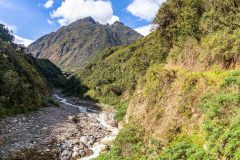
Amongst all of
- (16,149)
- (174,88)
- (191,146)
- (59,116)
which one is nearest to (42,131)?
(16,149)

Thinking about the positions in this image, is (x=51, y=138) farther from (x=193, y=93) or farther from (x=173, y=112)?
(x=193, y=93)

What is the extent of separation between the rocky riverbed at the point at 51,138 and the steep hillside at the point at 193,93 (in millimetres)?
7036

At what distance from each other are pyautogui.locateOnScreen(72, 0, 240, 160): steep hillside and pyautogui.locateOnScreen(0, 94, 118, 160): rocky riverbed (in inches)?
277

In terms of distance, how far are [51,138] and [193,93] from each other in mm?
22532

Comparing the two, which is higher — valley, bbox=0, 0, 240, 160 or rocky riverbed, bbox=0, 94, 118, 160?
valley, bbox=0, 0, 240, 160

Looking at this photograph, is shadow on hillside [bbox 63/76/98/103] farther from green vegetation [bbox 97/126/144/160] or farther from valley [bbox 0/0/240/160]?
green vegetation [bbox 97/126/144/160]

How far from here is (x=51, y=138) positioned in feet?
153

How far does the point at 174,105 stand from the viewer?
34.7 m

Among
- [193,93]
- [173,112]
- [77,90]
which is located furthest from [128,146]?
[77,90]

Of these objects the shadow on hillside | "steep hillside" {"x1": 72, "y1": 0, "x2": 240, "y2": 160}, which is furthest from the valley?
the shadow on hillside

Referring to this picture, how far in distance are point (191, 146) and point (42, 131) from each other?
29.0 m

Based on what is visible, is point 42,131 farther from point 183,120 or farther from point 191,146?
point 191,146

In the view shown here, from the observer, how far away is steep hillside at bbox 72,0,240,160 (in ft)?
83.1

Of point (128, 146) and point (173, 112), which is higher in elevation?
point (173, 112)
